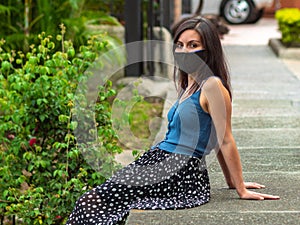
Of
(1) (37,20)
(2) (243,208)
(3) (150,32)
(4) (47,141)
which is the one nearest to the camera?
(2) (243,208)

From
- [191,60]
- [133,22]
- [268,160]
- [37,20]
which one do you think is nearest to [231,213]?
[191,60]

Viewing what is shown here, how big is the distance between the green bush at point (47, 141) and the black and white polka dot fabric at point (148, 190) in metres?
0.84

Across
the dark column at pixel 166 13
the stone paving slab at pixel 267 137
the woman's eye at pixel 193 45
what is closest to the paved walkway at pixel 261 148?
the stone paving slab at pixel 267 137

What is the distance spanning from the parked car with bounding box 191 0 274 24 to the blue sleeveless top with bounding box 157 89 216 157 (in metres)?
16.2

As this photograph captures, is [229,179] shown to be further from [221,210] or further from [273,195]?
[221,210]

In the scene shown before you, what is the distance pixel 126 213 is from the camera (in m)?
3.76

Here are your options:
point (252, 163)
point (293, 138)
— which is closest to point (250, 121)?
point (293, 138)

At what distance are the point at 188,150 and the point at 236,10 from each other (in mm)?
16641

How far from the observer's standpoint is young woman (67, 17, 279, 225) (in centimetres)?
384

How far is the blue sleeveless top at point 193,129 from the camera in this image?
156 inches

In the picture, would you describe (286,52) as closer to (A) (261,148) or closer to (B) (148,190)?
(A) (261,148)

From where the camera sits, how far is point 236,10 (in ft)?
66.3

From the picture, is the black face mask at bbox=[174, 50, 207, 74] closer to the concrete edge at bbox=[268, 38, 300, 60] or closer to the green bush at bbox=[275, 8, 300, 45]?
the concrete edge at bbox=[268, 38, 300, 60]

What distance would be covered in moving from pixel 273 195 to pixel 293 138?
2099 mm
